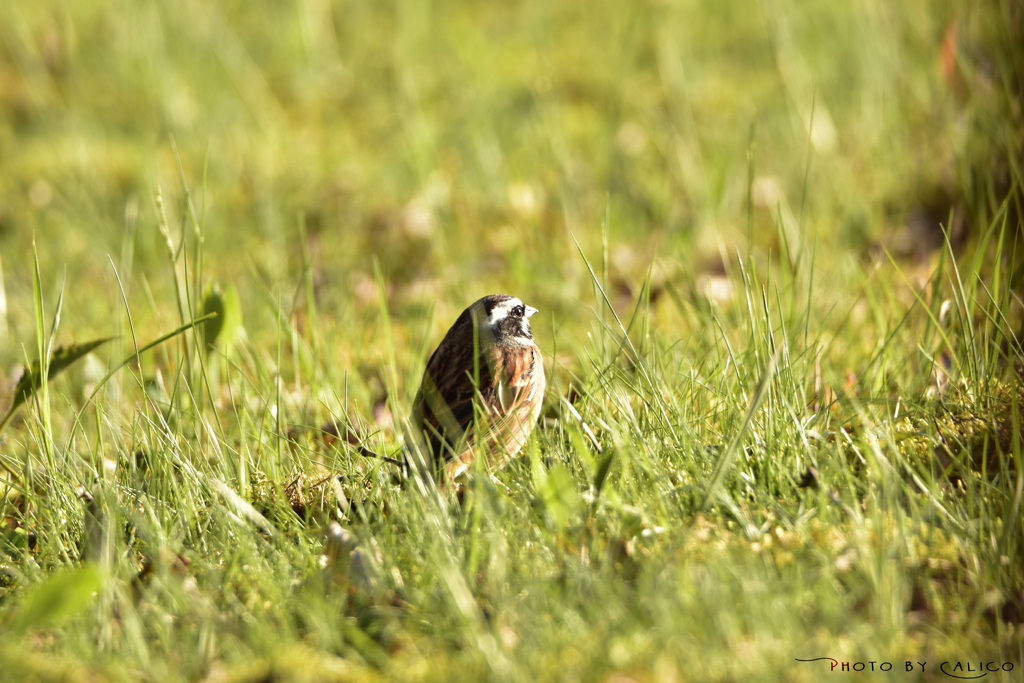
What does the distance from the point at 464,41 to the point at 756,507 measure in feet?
23.6

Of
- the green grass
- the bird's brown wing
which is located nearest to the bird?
the bird's brown wing

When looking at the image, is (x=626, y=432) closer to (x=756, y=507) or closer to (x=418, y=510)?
(x=756, y=507)

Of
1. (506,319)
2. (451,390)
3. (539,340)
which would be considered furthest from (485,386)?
(539,340)

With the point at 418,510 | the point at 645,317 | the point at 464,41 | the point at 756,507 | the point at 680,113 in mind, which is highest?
the point at 464,41

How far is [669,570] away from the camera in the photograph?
6.93 ft

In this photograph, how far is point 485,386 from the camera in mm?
3354

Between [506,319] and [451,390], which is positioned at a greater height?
[506,319]

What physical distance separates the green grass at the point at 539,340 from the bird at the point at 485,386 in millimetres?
155

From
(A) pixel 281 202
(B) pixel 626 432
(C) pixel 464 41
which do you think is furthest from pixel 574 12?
(B) pixel 626 432

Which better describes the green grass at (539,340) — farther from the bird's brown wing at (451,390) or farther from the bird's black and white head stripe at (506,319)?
the bird's black and white head stripe at (506,319)

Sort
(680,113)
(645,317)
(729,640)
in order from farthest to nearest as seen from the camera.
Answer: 1. (680,113)
2. (645,317)
3. (729,640)

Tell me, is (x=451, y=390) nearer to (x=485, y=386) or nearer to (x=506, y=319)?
(x=485, y=386)

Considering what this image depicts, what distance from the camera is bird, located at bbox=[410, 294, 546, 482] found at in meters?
3.08

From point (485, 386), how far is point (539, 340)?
4.22ft
